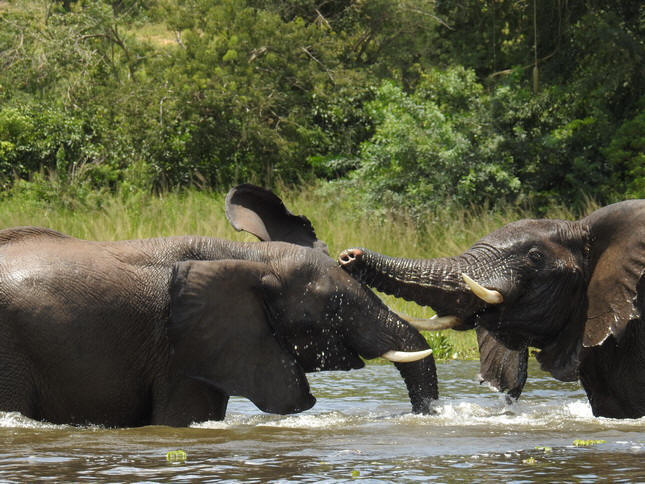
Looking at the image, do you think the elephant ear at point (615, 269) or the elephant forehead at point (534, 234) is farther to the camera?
the elephant forehead at point (534, 234)

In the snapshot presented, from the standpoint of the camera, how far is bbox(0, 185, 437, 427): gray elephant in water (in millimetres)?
7191

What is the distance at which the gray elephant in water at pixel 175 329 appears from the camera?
719 cm

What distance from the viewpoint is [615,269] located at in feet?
24.9

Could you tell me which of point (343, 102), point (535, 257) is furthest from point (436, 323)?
point (343, 102)

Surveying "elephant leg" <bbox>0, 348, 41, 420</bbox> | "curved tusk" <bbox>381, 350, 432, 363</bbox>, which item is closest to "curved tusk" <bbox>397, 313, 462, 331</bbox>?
"curved tusk" <bbox>381, 350, 432, 363</bbox>

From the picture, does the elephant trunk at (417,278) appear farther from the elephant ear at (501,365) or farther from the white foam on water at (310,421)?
the white foam on water at (310,421)

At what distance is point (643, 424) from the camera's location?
303 inches

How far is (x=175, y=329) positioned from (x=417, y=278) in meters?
1.56

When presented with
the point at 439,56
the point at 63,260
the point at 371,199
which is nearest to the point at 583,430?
the point at 63,260

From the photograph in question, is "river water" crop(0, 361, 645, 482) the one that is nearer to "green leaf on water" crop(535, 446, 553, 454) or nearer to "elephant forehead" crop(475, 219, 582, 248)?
"green leaf on water" crop(535, 446, 553, 454)

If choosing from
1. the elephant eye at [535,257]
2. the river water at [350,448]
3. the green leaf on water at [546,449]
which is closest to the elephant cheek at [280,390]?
the river water at [350,448]

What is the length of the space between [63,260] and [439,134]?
39.5 ft

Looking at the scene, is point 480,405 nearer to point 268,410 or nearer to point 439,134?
point 268,410

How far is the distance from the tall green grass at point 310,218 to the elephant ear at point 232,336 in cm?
813
